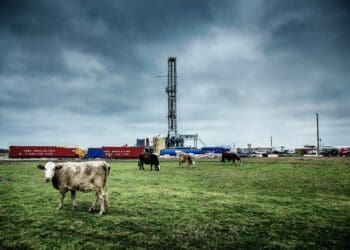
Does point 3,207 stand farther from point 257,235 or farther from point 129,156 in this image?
point 129,156

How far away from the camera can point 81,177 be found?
9.30 metres

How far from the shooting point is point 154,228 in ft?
23.5

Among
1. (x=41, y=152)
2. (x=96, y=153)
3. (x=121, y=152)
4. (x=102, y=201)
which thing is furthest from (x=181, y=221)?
(x=41, y=152)

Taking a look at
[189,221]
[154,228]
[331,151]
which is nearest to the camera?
[154,228]

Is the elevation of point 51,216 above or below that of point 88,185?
below

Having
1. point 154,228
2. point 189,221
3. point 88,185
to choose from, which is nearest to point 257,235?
point 189,221

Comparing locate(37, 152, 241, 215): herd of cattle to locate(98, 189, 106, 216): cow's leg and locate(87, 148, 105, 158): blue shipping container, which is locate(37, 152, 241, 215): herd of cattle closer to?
locate(98, 189, 106, 216): cow's leg

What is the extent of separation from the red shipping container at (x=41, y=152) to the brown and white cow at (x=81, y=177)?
190ft

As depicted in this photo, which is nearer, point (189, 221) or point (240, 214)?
point (189, 221)

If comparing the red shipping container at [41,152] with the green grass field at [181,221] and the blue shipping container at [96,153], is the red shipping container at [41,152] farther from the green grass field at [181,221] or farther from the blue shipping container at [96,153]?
the green grass field at [181,221]

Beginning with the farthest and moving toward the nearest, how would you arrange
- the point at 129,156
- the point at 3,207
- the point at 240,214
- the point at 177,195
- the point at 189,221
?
the point at 129,156 → the point at 177,195 → the point at 3,207 → the point at 240,214 → the point at 189,221

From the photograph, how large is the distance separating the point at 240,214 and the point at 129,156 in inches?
→ 2326

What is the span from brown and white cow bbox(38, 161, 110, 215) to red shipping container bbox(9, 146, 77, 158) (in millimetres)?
57933

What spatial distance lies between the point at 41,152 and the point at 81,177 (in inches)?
2350
